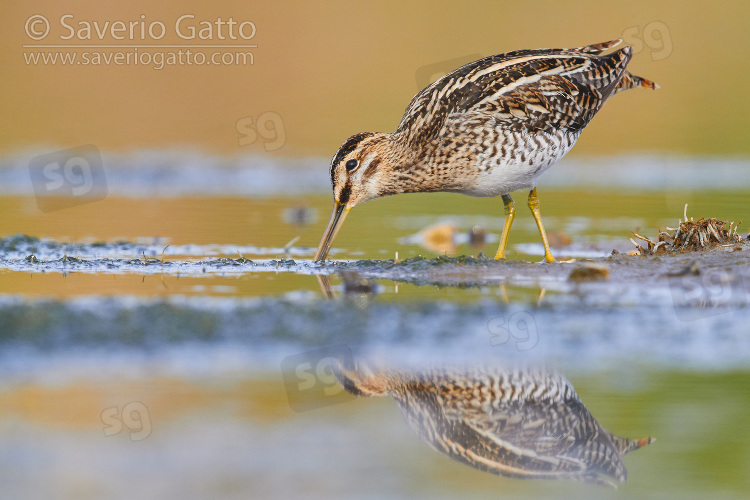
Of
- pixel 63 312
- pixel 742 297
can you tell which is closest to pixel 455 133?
pixel 742 297

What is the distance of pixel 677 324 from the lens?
6.38 metres

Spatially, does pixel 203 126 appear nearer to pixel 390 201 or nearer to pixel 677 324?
pixel 390 201

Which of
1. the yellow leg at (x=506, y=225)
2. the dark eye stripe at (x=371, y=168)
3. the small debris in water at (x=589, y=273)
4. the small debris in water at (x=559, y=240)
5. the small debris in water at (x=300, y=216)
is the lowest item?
the small debris in water at (x=300, y=216)

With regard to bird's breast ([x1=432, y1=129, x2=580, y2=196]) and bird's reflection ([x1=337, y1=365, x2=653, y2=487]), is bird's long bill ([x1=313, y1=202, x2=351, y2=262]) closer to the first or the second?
bird's breast ([x1=432, y1=129, x2=580, y2=196])

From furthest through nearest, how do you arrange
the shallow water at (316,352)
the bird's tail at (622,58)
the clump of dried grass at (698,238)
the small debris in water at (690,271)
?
the bird's tail at (622,58), the clump of dried grass at (698,238), the small debris in water at (690,271), the shallow water at (316,352)

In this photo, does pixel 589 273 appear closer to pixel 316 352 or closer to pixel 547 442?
pixel 316 352

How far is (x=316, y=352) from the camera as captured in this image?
580 centimetres

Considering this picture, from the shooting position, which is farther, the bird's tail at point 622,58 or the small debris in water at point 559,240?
the small debris in water at point 559,240

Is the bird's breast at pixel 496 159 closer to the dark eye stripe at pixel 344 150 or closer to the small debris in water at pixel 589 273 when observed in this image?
the dark eye stripe at pixel 344 150

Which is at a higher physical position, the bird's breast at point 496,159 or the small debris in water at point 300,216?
the bird's breast at point 496,159

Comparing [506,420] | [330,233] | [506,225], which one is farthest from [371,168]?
[506,420]

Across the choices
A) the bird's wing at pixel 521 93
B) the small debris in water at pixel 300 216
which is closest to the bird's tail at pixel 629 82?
the bird's wing at pixel 521 93

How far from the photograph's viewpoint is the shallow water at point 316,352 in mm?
4238

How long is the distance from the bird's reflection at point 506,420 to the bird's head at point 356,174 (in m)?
3.45
